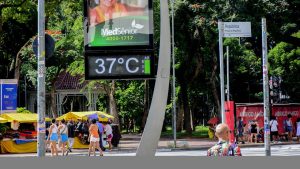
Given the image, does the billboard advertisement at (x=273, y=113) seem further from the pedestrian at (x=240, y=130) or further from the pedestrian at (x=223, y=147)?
the pedestrian at (x=223, y=147)

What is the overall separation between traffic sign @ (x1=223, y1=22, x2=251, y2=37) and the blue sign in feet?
31.6

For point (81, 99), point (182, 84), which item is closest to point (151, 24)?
point (182, 84)

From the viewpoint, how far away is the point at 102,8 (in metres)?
12.5

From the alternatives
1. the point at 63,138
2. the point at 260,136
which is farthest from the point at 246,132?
the point at 63,138

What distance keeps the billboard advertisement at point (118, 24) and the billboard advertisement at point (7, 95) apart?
12512mm

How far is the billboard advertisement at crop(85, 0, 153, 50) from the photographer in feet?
40.5

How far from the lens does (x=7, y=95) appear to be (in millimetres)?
24703

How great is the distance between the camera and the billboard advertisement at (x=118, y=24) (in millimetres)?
12336

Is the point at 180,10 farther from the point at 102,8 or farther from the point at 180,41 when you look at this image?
the point at 102,8

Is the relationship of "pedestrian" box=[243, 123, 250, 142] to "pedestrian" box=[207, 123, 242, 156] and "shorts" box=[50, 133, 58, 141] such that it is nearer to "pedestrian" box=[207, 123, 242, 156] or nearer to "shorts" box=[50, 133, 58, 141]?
"shorts" box=[50, 133, 58, 141]

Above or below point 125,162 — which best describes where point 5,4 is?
above

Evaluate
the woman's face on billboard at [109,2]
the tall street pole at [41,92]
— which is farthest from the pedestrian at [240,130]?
the woman's face on billboard at [109,2]

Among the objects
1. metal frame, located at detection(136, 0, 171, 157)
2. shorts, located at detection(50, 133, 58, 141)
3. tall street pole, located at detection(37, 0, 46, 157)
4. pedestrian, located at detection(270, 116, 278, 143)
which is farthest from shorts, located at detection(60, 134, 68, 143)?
metal frame, located at detection(136, 0, 171, 157)

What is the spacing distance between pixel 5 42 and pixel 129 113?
1603 cm
